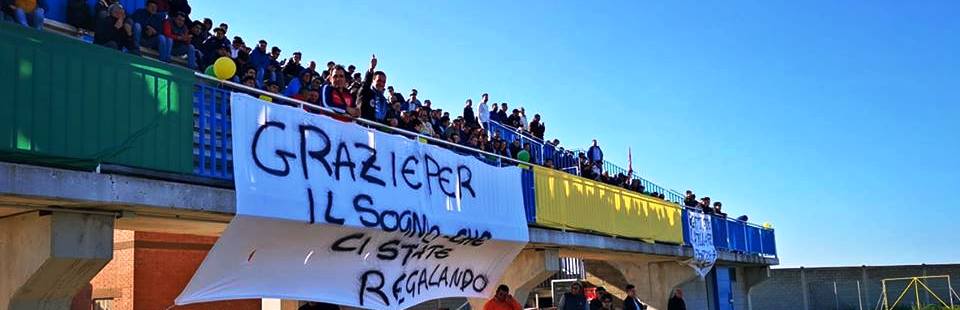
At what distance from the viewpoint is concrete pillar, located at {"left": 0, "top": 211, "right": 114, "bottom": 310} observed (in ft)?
25.5

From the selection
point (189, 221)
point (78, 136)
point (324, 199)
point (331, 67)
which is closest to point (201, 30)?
point (331, 67)

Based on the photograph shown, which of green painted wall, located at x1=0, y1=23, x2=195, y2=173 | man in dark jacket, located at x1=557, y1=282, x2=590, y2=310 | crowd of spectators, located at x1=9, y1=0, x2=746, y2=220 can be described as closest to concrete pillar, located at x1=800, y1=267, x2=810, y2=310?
crowd of spectators, located at x1=9, y1=0, x2=746, y2=220

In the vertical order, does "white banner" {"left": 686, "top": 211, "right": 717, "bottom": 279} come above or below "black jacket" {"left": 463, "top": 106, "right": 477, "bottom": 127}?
below

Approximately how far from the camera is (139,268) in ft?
49.0

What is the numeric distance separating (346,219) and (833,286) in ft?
114

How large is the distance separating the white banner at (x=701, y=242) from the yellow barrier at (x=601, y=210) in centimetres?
101

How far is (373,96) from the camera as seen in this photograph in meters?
13.1

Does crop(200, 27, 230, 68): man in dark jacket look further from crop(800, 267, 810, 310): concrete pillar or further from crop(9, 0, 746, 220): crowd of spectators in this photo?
crop(800, 267, 810, 310): concrete pillar

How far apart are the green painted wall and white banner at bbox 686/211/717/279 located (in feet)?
52.4

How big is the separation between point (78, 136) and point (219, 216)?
2593mm

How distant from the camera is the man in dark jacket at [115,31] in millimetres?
9570

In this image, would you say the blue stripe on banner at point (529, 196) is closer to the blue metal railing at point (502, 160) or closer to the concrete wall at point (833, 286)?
the blue metal railing at point (502, 160)

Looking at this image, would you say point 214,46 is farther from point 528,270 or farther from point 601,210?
point 601,210

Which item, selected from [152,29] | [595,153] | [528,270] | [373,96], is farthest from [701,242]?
[152,29]
